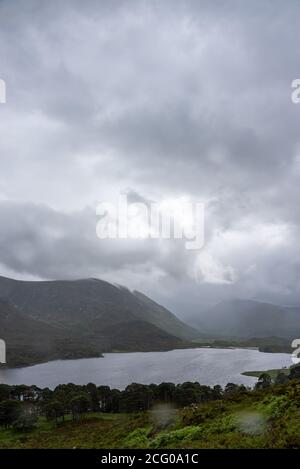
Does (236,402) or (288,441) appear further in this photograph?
(236,402)

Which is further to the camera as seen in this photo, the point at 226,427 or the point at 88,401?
the point at 88,401

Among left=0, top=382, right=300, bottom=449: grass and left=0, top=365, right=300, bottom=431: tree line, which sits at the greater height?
left=0, top=382, right=300, bottom=449: grass

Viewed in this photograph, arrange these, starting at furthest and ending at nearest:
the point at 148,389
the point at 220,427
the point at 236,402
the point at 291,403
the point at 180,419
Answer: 1. the point at 148,389
2. the point at 236,402
3. the point at 180,419
4. the point at 291,403
5. the point at 220,427

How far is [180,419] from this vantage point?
29281 millimetres

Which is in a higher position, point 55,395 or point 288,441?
point 288,441

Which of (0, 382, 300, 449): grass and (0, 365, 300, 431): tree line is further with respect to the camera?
(0, 365, 300, 431): tree line

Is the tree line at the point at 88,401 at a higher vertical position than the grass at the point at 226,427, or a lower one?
lower

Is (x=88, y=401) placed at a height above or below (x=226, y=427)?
below

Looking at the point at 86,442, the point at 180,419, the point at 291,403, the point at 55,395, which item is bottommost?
the point at 55,395

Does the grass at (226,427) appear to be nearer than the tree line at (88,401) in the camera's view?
Yes
